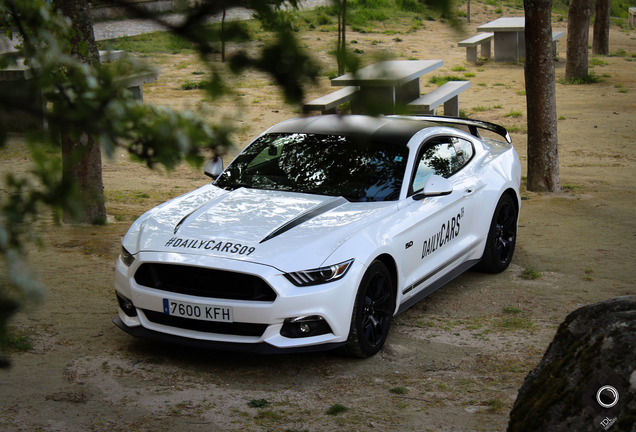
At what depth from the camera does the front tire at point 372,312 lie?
5520mm

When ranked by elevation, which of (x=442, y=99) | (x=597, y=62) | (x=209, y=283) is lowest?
(x=597, y=62)

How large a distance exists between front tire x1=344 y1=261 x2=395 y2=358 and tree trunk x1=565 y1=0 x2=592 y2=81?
50.1 feet

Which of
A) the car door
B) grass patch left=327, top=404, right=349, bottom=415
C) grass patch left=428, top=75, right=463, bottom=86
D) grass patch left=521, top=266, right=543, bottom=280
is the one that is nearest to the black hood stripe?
the car door

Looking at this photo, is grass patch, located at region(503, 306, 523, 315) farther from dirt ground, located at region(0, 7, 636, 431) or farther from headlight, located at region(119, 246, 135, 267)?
headlight, located at region(119, 246, 135, 267)

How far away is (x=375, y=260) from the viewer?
569cm

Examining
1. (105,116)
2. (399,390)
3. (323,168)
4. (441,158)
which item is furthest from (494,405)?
(105,116)

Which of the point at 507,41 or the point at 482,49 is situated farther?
the point at 482,49

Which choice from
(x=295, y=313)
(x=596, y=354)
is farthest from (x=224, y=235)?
(x=596, y=354)

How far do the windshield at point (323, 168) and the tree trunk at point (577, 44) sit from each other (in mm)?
14333

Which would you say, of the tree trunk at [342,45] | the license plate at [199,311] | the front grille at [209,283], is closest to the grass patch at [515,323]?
the front grille at [209,283]

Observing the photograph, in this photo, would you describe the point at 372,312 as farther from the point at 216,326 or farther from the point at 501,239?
the point at 501,239

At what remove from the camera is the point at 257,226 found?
5.64 m

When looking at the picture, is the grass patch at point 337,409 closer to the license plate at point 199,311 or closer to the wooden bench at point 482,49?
the license plate at point 199,311

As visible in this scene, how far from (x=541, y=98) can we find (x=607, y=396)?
8.01 meters
